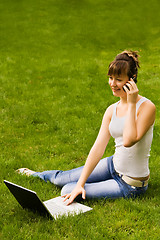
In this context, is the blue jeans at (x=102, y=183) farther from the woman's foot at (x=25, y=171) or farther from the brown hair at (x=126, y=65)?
the brown hair at (x=126, y=65)

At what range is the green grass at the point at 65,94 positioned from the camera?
153 inches

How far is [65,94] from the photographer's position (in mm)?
9492

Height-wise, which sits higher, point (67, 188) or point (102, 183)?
point (102, 183)

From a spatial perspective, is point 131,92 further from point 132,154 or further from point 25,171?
point 25,171

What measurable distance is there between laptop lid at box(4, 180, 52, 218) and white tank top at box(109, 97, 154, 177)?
3.57ft

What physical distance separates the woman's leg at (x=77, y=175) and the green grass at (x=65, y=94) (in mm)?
132

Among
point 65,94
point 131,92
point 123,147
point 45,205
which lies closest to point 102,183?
point 123,147

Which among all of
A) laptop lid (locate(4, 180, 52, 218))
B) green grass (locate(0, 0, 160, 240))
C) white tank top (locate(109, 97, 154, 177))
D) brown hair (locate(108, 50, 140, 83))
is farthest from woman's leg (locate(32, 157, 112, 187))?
brown hair (locate(108, 50, 140, 83))

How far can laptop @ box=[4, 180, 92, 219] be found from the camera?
12.2ft

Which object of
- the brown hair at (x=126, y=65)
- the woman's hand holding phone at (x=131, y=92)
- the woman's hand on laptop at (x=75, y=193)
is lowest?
the woman's hand on laptop at (x=75, y=193)

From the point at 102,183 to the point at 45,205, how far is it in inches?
31.5

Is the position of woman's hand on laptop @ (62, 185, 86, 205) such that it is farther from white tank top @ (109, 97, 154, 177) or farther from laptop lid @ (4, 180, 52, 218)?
white tank top @ (109, 97, 154, 177)

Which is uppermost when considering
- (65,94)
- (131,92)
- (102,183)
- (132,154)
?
(131,92)

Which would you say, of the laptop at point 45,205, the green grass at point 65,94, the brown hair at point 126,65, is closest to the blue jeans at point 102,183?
the green grass at point 65,94
